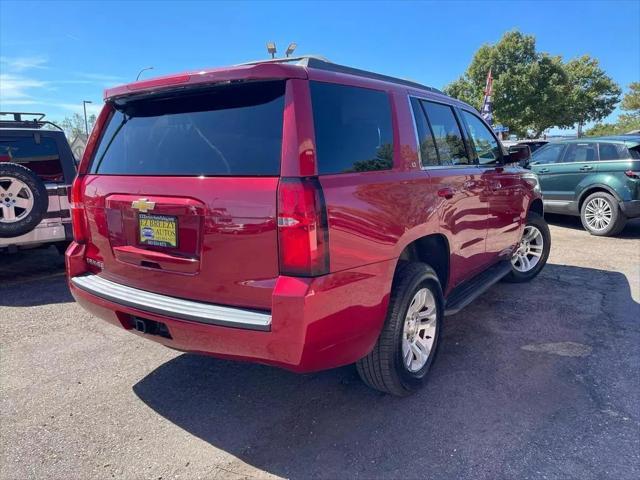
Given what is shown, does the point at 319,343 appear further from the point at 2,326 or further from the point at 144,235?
the point at 2,326

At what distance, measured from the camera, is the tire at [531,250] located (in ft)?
18.1

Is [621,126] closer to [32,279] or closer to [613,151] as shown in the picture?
[613,151]

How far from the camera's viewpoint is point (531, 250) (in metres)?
5.71

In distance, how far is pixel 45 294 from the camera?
5258 mm

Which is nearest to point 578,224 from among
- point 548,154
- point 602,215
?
point 602,215

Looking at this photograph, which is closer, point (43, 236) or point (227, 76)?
point (227, 76)

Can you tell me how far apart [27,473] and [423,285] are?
2457 mm

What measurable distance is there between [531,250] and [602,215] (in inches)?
158

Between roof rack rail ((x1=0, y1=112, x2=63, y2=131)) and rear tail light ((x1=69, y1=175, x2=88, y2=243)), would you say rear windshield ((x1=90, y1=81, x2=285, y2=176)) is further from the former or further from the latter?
roof rack rail ((x1=0, y1=112, x2=63, y2=131))

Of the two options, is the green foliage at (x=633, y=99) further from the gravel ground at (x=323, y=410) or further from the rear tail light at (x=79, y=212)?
the rear tail light at (x=79, y=212)

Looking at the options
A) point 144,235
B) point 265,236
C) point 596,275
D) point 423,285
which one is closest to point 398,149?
point 423,285

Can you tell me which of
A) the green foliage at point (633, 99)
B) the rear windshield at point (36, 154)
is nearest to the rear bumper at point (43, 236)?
the rear windshield at point (36, 154)

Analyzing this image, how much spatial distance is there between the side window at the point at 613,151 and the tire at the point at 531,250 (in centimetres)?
A: 404

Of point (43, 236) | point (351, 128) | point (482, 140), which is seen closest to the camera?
point (351, 128)
